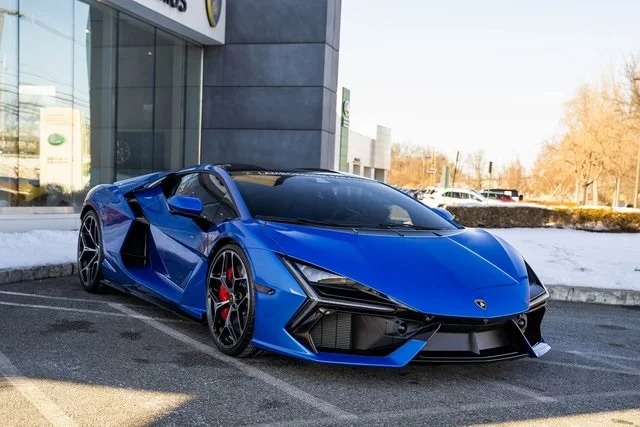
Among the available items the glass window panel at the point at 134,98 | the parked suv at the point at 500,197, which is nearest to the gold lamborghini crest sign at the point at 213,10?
the glass window panel at the point at 134,98

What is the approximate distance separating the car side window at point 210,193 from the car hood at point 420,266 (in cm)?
54

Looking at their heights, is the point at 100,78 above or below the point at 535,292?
above

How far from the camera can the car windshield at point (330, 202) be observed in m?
4.38

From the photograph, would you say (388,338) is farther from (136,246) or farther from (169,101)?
(169,101)

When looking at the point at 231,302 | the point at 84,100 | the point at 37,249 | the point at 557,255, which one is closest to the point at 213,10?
the point at 84,100

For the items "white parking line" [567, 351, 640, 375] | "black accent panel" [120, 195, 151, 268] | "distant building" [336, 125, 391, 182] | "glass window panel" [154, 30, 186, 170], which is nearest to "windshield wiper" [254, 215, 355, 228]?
"black accent panel" [120, 195, 151, 268]

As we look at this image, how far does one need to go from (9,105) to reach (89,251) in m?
7.16

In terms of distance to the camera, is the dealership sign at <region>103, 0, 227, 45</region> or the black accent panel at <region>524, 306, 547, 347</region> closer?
the black accent panel at <region>524, 306, 547, 347</region>

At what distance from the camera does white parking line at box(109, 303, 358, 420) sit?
10.5 feet

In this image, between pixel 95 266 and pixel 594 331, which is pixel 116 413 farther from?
pixel 594 331

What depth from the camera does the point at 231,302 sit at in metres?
4.04

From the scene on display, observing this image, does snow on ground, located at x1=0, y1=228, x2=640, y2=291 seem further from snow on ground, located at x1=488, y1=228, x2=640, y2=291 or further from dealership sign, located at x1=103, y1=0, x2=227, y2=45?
dealership sign, located at x1=103, y1=0, x2=227, y2=45

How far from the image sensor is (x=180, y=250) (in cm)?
472

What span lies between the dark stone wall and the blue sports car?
38.5 ft
